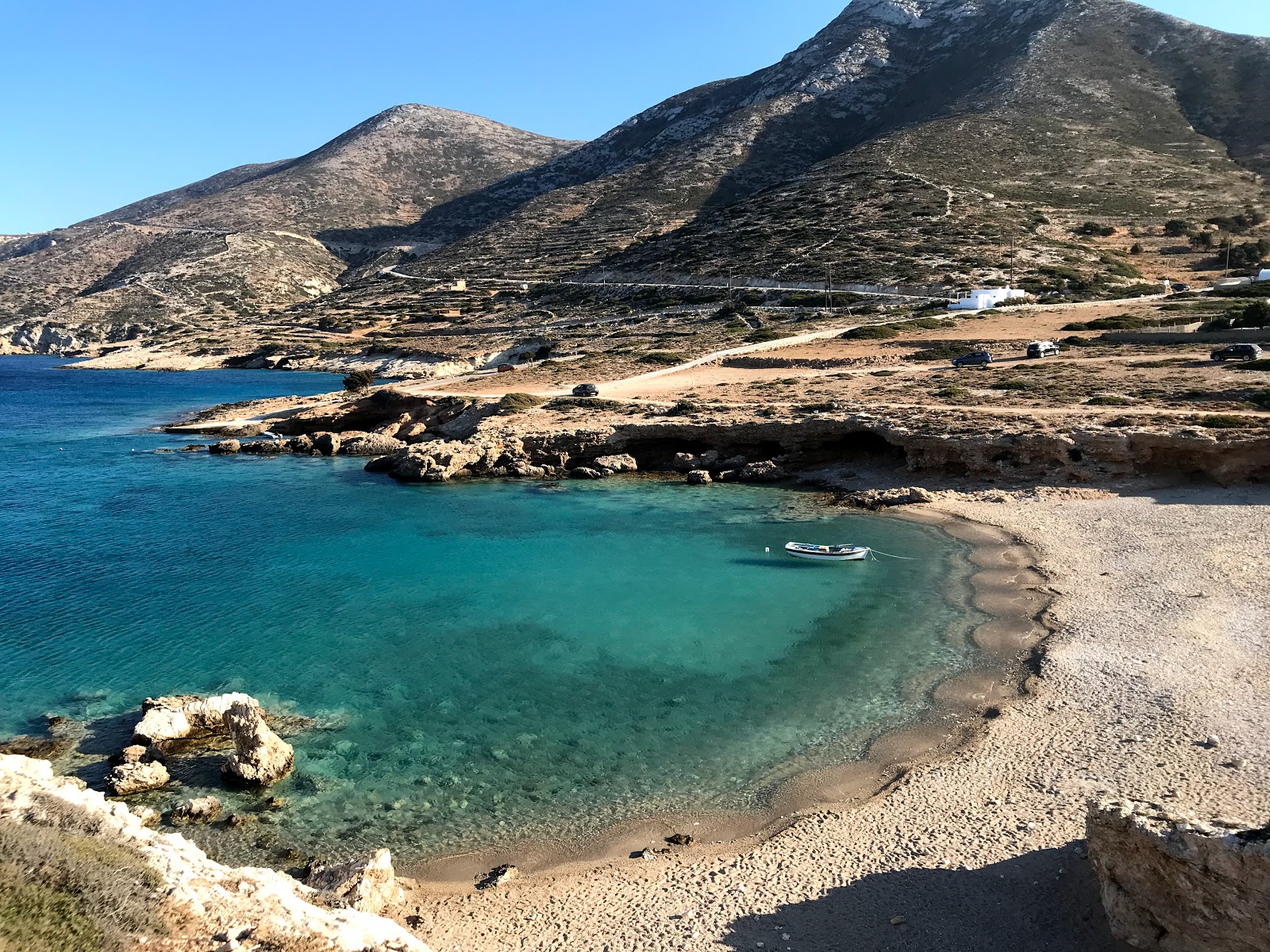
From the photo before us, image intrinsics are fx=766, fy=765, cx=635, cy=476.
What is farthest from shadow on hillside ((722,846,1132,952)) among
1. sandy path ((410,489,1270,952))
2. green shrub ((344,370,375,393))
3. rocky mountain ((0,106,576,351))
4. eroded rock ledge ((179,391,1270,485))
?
rocky mountain ((0,106,576,351))

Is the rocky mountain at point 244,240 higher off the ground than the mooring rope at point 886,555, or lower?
higher

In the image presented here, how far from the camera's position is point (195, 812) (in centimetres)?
1083

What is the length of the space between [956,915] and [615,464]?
992 inches

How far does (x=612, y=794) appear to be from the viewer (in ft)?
37.6

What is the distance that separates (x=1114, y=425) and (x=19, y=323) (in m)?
147

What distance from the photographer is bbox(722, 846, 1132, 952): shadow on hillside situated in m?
8.20

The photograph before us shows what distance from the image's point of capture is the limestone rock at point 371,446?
39.4m

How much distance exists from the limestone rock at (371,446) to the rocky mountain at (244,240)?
81.8m

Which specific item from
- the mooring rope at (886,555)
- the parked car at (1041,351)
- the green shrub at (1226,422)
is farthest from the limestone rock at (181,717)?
the parked car at (1041,351)

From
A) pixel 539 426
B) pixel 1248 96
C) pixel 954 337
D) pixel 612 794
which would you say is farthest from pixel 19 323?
Result: pixel 1248 96

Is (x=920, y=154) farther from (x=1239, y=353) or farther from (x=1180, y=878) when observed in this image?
(x=1180, y=878)

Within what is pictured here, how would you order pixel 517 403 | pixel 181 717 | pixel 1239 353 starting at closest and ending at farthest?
pixel 181 717
pixel 1239 353
pixel 517 403

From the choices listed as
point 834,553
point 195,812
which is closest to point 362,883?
point 195,812

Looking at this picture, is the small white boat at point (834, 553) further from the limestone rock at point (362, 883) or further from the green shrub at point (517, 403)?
the green shrub at point (517, 403)
